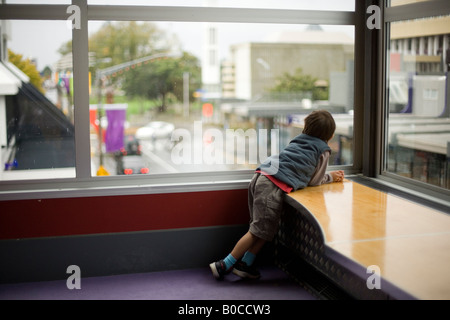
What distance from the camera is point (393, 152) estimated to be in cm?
364

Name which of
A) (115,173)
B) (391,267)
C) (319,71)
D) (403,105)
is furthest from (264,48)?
(391,267)

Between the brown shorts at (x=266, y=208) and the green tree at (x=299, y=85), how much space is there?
41.7 inches

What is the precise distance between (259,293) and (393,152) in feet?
4.48

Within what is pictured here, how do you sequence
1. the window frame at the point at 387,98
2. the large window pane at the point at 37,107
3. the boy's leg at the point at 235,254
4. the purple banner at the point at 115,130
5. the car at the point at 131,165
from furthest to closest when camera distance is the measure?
the purple banner at the point at 115,130
the car at the point at 131,165
the large window pane at the point at 37,107
the boy's leg at the point at 235,254
the window frame at the point at 387,98

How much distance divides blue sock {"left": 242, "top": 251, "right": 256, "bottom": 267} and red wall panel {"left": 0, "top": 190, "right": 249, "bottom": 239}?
11.6 inches

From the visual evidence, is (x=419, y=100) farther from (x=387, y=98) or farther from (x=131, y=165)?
(x=131, y=165)

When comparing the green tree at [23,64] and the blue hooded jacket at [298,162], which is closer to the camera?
the blue hooded jacket at [298,162]

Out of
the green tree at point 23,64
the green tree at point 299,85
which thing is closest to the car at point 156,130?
the green tree at point 23,64

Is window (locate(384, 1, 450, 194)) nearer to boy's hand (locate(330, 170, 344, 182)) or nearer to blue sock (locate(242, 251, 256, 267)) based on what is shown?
boy's hand (locate(330, 170, 344, 182))

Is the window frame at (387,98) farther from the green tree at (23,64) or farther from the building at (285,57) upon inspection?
the green tree at (23,64)

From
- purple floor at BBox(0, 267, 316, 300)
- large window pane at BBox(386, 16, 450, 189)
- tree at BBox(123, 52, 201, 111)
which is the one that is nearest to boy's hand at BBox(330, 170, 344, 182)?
large window pane at BBox(386, 16, 450, 189)

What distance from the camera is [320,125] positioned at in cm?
326

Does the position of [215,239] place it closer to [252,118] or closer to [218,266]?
[218,266]

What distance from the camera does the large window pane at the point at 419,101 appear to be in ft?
10.2
